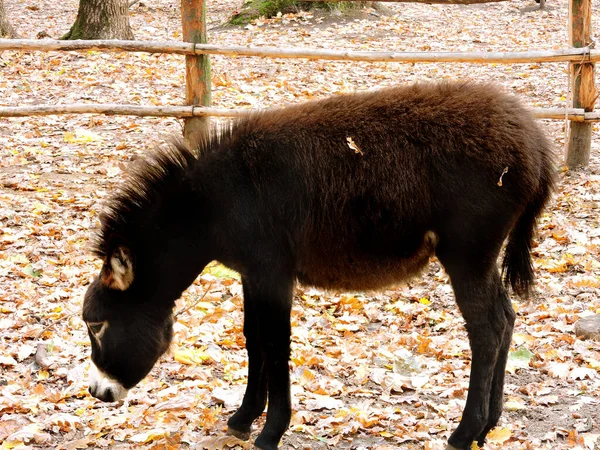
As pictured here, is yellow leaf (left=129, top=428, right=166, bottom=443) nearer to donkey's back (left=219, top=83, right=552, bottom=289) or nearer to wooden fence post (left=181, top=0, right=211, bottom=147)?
donkey's back (left=219, top=83, right=552, bottom=289)

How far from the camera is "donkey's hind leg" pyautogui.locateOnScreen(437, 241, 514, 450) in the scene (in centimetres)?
346

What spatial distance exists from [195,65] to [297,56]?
1143 millimetres

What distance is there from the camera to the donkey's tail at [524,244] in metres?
3.68

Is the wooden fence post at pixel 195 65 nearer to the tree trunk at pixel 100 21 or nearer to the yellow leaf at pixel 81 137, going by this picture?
the yellow leaf at pixel 81 137

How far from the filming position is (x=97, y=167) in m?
7.59

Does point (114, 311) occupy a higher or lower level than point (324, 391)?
higher

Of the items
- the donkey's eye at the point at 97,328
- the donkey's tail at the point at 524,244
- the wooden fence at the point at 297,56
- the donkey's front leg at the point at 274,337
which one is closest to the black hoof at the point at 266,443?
the donkey's front leg at the point at 274,337

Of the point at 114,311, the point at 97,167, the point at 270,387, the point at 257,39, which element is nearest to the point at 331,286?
the point at 270,387

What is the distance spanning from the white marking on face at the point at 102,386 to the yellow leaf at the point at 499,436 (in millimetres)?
2028

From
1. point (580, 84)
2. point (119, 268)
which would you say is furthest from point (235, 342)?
point (580, 84)

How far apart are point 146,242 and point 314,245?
0.85 metres

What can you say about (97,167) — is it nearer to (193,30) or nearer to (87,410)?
(193,30)

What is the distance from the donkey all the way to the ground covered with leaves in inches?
19.3

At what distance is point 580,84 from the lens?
7.31 m
